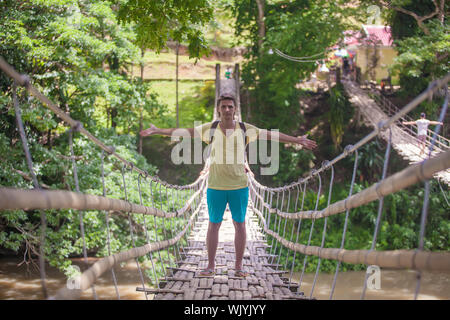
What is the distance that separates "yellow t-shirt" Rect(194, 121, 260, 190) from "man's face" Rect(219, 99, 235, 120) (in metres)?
0.06

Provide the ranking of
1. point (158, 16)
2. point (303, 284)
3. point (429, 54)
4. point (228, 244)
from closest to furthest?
point (158, 16), point (228, 244), point (429, 54), point (303, 284)

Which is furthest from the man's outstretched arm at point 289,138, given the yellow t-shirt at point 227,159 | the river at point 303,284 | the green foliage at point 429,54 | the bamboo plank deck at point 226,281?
the green foliage at point 429,54

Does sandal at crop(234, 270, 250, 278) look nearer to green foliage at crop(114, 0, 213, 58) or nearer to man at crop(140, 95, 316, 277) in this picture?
man at crop(140, 95, 316, 277)

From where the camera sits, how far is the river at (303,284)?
6801 millimetres

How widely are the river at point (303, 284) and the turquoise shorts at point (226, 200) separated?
513 centimetres

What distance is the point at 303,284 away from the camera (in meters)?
8.00

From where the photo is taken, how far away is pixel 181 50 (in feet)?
52.5

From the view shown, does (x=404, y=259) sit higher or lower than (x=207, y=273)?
higher

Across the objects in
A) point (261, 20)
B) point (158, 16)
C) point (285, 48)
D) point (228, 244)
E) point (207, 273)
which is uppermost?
point (261, 20)

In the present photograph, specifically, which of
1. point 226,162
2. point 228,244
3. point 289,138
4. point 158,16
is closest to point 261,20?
point 158,16

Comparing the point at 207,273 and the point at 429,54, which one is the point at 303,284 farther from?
the point at 207,273

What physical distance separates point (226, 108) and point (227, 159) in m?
0.22
